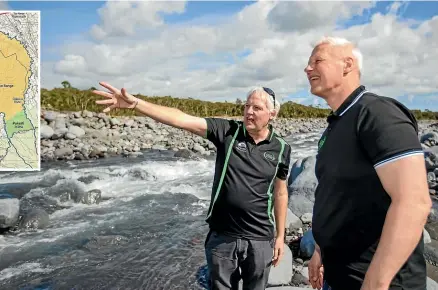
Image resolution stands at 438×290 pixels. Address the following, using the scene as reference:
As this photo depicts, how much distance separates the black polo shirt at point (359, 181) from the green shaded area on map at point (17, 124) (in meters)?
3.18

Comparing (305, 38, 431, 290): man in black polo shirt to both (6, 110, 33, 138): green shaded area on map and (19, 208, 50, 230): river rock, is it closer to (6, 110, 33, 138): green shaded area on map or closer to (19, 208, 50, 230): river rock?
(6, 110, 33, 138): green shaded area on map

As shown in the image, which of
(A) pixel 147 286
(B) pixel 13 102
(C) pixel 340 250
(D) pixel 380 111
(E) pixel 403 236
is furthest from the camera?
(A) pixel 147 286

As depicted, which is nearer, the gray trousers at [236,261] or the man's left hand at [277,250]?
the gray trousers at [236,261]

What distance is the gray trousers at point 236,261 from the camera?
2.68 m

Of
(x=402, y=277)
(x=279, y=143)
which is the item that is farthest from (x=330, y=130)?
(x=279, y=143)

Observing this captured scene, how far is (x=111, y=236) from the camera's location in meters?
6.54

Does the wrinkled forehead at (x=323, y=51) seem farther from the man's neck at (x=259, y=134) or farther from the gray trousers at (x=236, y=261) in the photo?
the gray trousers at (x=236, y=261)

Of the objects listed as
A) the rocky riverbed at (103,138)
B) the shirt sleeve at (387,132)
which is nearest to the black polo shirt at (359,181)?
the shirt sleeve at (387,132)

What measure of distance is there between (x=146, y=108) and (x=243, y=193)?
0.90 metres

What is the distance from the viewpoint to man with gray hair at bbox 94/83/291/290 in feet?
8.81

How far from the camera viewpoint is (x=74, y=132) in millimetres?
19422

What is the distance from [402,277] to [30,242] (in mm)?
6332

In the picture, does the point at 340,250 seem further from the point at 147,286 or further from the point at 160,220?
the point at 160,220

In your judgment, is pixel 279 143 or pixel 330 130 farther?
pixel 279 143
